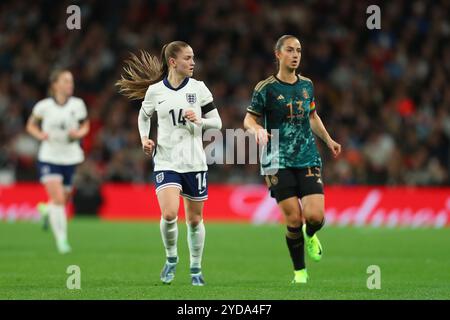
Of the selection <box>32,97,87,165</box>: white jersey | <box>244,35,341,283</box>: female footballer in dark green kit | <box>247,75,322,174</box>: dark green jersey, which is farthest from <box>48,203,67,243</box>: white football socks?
<box>247,75,322,174</box>: dark green jersey

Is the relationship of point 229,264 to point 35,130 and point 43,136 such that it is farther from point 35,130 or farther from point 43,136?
point 35,130

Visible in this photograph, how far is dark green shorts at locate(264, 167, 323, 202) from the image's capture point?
35.0ft

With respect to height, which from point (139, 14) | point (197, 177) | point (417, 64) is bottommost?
point (197, 177)

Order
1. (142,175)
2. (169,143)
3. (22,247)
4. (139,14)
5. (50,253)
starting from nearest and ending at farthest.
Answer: (169,143) → (50,253) → (22,247) → (142,175) → (139,14)

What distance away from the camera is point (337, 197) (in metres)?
24.6

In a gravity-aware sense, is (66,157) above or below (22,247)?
above

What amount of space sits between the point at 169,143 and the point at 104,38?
809 inches

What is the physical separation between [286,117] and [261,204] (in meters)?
14.5

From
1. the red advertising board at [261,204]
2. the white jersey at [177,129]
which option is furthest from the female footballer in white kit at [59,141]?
the red advertising board at [261,204]

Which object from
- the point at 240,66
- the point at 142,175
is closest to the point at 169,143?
the point at 142,175

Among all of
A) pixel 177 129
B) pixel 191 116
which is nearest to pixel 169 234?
pixel 177 129

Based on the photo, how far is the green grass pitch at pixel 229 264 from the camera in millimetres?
9711

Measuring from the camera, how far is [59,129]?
16156 millimetres
